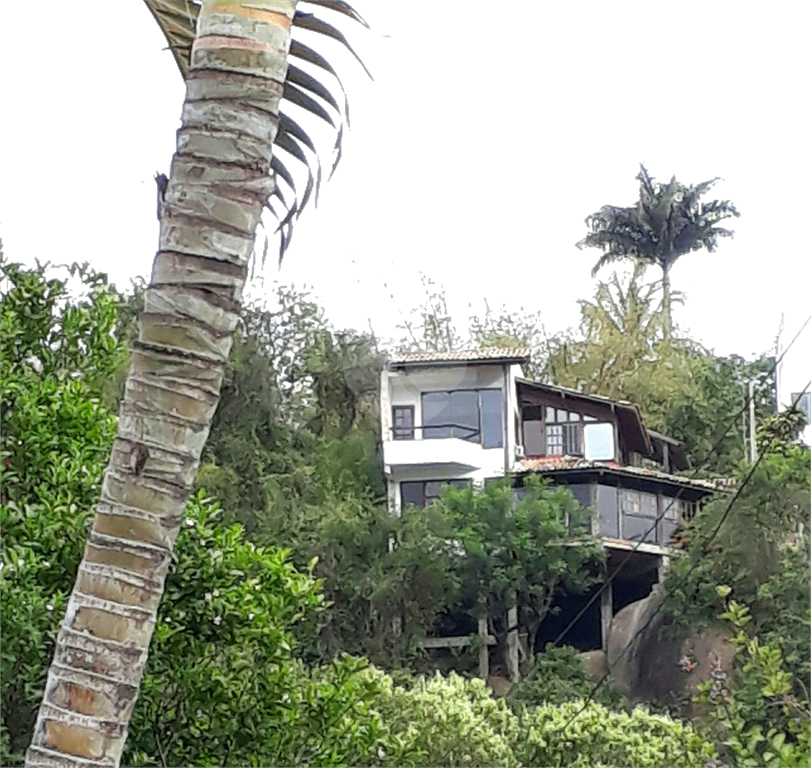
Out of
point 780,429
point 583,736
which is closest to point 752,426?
point 780,429

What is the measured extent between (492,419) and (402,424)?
0.70ft

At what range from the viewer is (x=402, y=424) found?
284cm

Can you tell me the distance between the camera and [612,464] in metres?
2.80

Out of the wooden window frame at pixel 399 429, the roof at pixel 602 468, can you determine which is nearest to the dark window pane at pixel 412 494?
the wooden window frame at pixel 399 429

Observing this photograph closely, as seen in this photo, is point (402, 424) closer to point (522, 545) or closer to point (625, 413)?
point (522, 545)

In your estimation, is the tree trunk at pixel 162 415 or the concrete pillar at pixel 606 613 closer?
the tree trunk at pixel 162 415

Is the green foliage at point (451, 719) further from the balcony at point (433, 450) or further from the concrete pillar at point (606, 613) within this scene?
the balcony at point (433, 450)

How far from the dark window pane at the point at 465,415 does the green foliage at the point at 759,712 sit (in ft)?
3.29

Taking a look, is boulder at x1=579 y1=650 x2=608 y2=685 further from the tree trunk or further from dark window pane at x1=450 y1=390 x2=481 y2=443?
the tree trunk

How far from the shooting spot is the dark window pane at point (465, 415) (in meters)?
2.83

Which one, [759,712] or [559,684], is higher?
[559,684]

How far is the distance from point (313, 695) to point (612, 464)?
90 centimetres

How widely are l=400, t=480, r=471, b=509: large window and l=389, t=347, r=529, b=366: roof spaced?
0.97 feet

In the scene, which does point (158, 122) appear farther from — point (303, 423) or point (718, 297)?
point (718, 297)
